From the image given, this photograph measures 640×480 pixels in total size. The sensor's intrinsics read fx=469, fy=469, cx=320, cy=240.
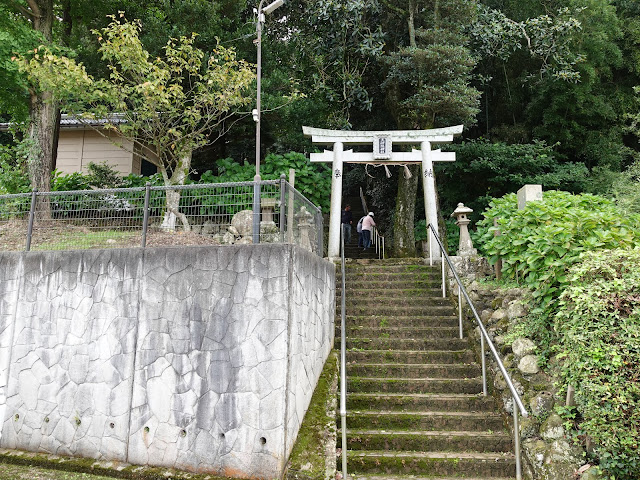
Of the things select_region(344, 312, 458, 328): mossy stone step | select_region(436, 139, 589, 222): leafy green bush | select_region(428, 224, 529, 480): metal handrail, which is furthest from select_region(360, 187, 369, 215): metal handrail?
select_region(344, 312, 458, 328): mossy stone step

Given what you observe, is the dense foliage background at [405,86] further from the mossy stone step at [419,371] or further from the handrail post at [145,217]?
the handrail post at [145,217]

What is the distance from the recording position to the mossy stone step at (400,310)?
319 inches

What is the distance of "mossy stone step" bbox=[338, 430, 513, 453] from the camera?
550 centimetres

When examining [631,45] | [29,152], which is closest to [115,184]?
[29,152]

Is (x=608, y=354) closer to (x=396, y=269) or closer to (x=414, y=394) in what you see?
(x=414, y=394)

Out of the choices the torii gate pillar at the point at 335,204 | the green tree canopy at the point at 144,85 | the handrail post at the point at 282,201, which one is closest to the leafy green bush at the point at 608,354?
the handrail post at the point at 282,201

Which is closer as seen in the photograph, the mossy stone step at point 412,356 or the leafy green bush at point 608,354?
the leafy green bush at point 608,354

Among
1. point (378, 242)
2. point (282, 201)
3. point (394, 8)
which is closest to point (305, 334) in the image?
point (282, 201)

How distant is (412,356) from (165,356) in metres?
3.56

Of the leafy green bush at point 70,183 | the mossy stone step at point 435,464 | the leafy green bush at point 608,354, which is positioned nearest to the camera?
the leafy green bush at point 608,354

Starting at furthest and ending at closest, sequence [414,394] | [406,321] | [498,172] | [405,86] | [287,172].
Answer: [498,172]
[405,86]
[287,172]
[406,321]
[414,394]

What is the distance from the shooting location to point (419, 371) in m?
6.71

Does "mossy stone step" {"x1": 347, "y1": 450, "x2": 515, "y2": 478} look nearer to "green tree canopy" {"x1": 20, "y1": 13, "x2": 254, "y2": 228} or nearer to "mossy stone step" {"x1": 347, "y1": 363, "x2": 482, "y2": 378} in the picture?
"mossy stone step" {"x1": 347, "y1": 363, "x2": 482, "y2": 378}

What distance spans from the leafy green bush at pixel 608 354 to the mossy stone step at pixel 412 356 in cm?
222
